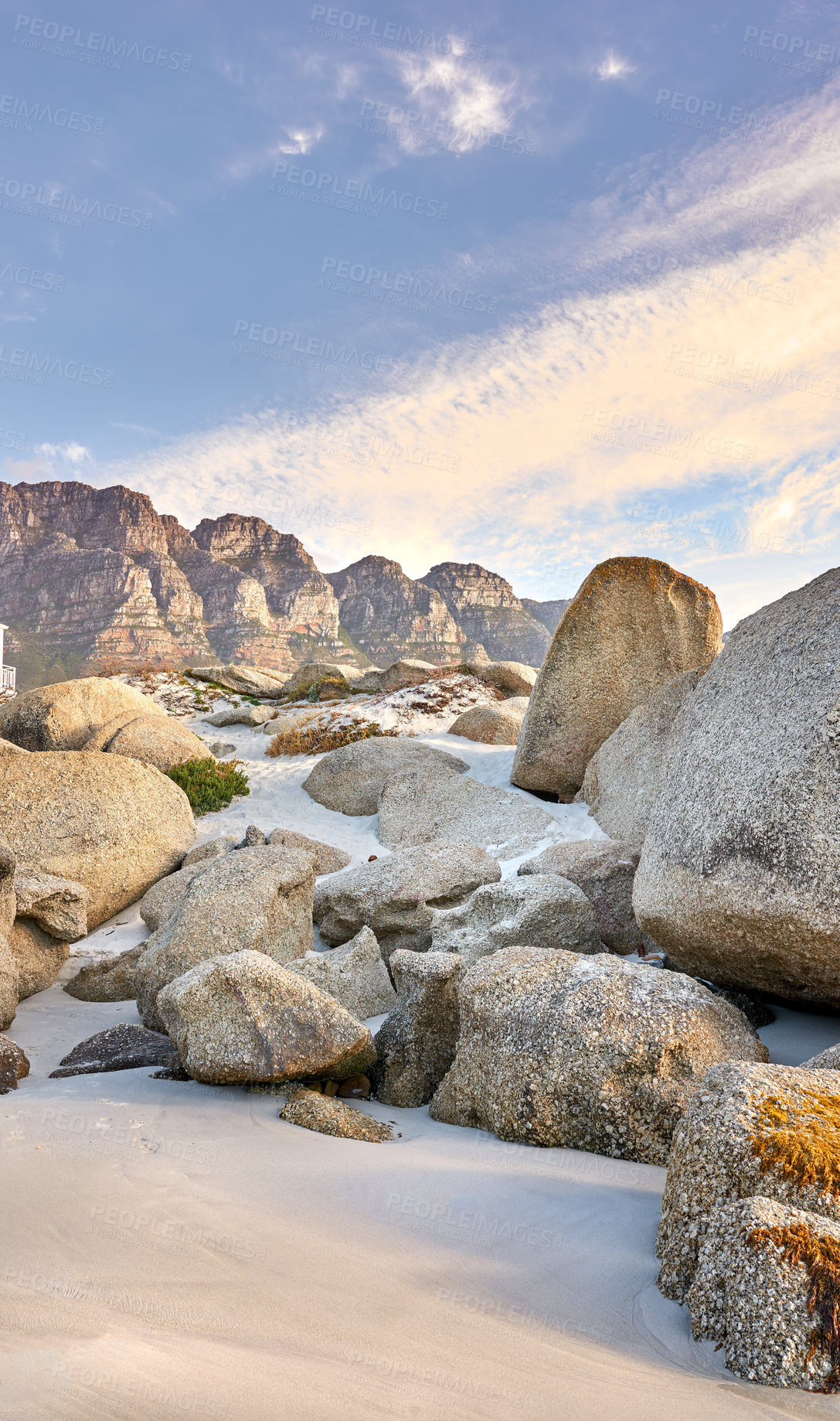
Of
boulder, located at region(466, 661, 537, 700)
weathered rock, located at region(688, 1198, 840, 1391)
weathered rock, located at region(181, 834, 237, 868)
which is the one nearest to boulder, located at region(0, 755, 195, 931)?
weathered rock, located at region(181, 834, 237, 868)

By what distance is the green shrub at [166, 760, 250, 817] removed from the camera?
11836 mm

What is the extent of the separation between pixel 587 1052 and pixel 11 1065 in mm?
3561

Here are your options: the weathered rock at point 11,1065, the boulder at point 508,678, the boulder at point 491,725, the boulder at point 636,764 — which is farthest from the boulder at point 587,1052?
the boulder at point 508,678

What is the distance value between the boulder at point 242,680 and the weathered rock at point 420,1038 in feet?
72.1

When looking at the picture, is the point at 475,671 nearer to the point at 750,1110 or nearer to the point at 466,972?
the point at 466,972

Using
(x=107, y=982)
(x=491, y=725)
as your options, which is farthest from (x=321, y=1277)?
(x=491, y=725)

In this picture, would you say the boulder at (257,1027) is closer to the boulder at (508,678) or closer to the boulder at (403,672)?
the boulder at (508,678)

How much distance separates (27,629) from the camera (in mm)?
146000

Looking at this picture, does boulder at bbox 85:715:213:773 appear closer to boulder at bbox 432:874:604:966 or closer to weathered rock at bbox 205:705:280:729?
weathered rock at bbox 205:705:280:729

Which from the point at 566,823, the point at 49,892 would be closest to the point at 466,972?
the point at 49,892

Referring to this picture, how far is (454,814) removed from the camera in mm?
10984

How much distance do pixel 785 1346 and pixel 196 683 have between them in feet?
82.0

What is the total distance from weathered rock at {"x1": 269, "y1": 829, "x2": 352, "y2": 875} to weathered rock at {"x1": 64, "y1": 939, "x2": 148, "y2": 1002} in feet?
8.07

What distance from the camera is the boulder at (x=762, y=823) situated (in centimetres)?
426
